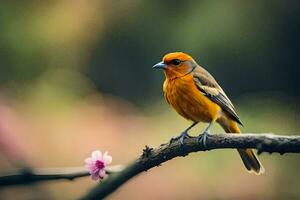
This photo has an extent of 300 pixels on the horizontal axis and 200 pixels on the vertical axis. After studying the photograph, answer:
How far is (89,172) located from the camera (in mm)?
973

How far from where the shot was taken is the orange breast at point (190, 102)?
1.09m

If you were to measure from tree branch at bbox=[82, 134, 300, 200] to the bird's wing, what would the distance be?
0.14m

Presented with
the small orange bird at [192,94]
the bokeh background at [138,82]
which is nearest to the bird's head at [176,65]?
the small orange bird at [192,94]

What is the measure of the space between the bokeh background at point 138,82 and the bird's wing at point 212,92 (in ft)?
2.00

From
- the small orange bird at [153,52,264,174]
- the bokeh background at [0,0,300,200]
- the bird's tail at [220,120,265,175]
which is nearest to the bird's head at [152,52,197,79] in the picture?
the small orange bird at [153,52,264,174]

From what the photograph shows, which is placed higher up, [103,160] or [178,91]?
[178,91]

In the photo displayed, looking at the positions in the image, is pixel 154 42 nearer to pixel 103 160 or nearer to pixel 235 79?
pixel 235 79

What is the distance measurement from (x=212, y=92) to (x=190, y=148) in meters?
0.18

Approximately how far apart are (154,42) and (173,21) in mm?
104

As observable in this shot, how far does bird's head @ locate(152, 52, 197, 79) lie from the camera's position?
1.07 metres

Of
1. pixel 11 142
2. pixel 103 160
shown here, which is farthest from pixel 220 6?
pixel 103 160

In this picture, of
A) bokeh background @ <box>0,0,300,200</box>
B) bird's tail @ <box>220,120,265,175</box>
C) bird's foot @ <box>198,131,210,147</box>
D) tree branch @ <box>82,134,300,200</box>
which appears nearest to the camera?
tree branch @ <box>82,134,300,200</box>

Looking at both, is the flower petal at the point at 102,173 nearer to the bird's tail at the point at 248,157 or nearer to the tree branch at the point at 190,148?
the tree branch at the point at 190,148

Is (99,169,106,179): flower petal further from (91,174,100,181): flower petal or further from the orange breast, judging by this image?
the orange breast
